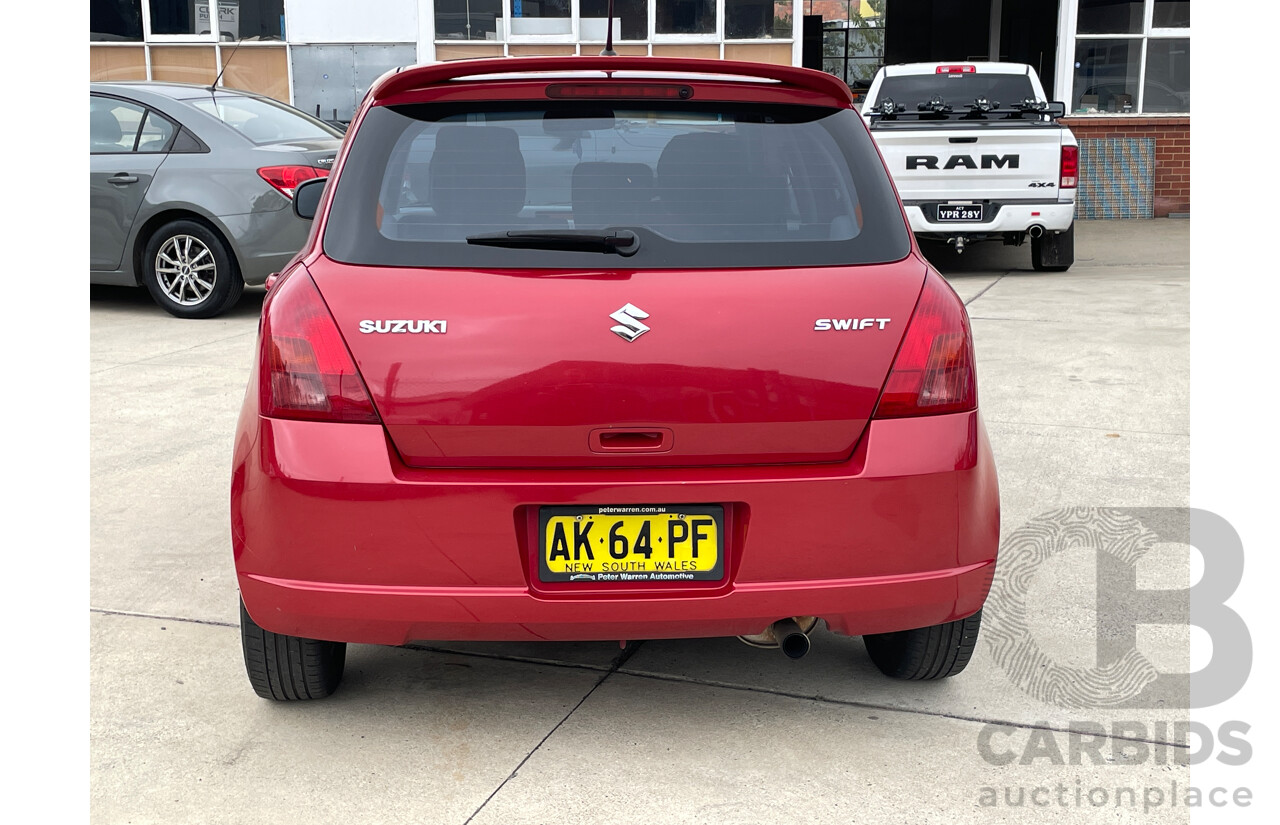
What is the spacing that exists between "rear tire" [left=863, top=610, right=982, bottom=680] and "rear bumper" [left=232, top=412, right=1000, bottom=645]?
1.25ft

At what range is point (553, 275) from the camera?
2.77 metres

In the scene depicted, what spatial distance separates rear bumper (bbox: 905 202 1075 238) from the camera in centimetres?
1112

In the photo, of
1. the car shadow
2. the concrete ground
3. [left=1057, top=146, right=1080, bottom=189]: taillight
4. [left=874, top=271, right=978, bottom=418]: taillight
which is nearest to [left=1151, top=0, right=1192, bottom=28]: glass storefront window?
[left=1057, top=146, right=1080, bottom=189]: taillight

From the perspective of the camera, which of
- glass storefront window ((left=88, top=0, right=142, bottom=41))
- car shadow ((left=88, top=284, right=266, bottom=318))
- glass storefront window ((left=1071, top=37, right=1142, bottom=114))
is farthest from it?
glass storefront window ((left=1071, top=37, right=1142, bottom=114))

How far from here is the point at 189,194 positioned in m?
8.91

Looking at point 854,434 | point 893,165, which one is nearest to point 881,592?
point 854,434

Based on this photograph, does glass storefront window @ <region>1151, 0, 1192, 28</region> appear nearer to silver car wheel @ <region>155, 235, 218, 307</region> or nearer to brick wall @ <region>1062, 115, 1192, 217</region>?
brick wall @ <region>1062, 115, 1192, 217</region>

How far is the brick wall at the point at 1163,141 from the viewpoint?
53.8 ft

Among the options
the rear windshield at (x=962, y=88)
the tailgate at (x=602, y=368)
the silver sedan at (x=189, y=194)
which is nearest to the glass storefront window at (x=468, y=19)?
the rear windshield at (x=962, y=88)

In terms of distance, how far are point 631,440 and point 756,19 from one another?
44.9 ft

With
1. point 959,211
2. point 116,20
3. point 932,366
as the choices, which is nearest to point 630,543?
point 932,366

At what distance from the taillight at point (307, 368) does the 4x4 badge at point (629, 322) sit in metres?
0.54

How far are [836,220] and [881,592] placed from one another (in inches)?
33.8
